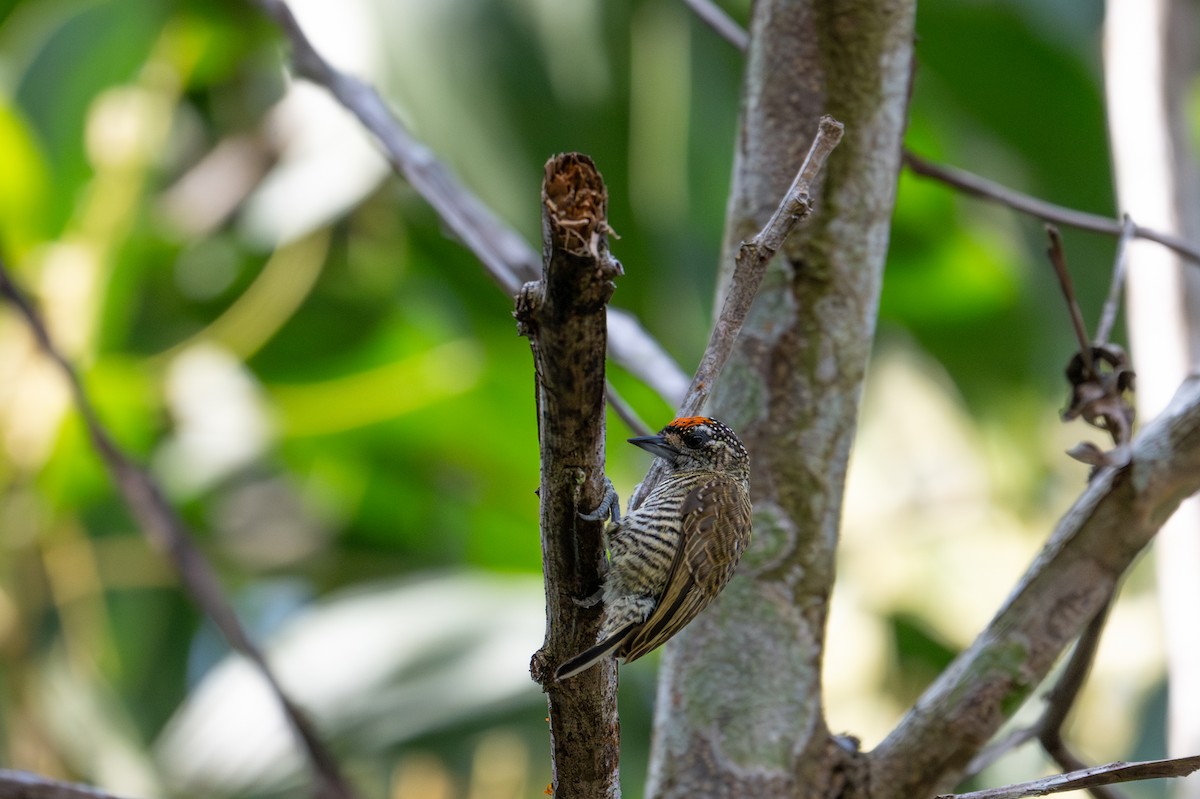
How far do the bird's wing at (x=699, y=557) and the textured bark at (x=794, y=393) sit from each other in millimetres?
78

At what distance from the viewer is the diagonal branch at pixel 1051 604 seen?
198cm

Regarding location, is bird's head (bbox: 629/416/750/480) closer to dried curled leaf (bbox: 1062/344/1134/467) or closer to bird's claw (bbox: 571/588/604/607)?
dried curled leaf (bbox: 1062/344/1134/467)

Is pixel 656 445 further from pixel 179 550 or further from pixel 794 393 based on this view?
pixel 179 550

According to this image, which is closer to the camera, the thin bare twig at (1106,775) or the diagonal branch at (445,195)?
the thin bare twig at (1106,775)

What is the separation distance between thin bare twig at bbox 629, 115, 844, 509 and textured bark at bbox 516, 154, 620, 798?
356 mm

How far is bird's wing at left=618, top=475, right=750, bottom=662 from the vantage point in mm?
2076

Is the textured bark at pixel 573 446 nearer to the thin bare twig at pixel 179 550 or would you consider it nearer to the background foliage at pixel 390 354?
the thin bare twig at pixel 179 550

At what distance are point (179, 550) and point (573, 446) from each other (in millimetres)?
1625

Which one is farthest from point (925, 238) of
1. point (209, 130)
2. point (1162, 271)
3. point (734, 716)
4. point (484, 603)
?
point (734, 716)

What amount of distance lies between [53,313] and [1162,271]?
197 inches

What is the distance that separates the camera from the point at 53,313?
5879 millimetres

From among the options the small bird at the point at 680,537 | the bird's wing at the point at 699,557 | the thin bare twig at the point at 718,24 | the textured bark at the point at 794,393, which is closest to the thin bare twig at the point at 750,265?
the small bird at the point at 680,537

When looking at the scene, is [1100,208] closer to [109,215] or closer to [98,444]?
[109,215]

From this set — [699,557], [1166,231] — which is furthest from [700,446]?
[1166,231]
